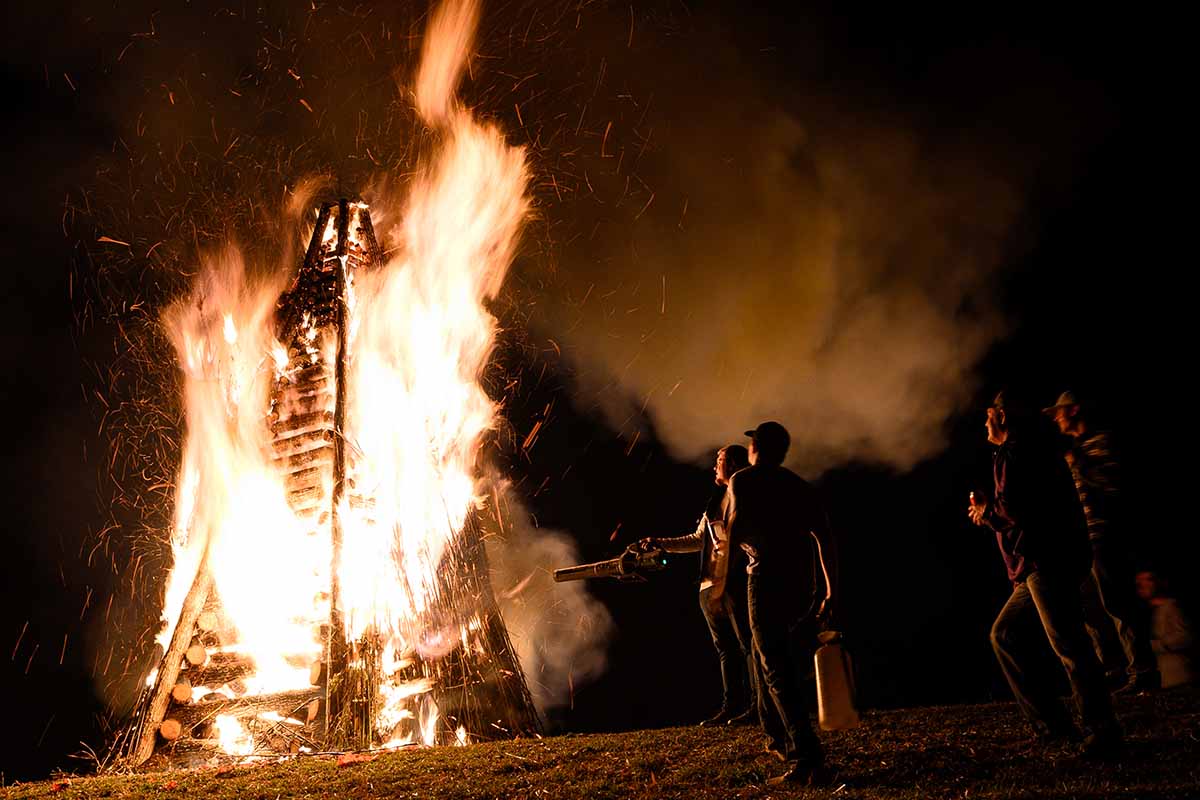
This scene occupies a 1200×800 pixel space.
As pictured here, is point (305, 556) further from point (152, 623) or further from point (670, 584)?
point (670, 584)

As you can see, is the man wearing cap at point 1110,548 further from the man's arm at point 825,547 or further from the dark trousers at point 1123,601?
the man's arm at point 825,547

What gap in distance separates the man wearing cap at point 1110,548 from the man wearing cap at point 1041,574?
6.19 feet

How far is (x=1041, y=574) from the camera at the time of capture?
172 inches

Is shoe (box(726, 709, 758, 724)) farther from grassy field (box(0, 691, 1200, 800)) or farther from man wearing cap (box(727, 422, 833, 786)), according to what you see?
man wearing cap (box(727, 422, 833, 786))

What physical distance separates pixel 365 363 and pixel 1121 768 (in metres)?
9.55

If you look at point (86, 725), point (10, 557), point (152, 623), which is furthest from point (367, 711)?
point (10, 557)

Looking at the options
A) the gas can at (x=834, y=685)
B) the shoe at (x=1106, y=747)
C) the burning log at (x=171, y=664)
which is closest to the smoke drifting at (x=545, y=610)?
the burning log at (x=171, y=664)

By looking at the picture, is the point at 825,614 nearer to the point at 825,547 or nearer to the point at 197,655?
the point at 825,547

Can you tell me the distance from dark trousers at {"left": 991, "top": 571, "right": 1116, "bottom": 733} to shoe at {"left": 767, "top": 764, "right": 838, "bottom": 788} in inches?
52.2

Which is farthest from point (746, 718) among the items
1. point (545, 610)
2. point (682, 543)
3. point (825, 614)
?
point (545, 610)

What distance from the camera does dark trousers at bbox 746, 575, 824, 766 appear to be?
14.1 feet

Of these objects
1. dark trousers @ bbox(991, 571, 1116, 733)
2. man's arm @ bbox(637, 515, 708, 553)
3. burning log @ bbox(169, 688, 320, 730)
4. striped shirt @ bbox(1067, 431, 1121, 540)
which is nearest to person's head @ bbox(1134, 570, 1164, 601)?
striped shirt @ bbox(1067, 431, 1121, 540)

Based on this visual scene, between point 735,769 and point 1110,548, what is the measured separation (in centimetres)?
358

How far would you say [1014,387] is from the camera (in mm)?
5023
